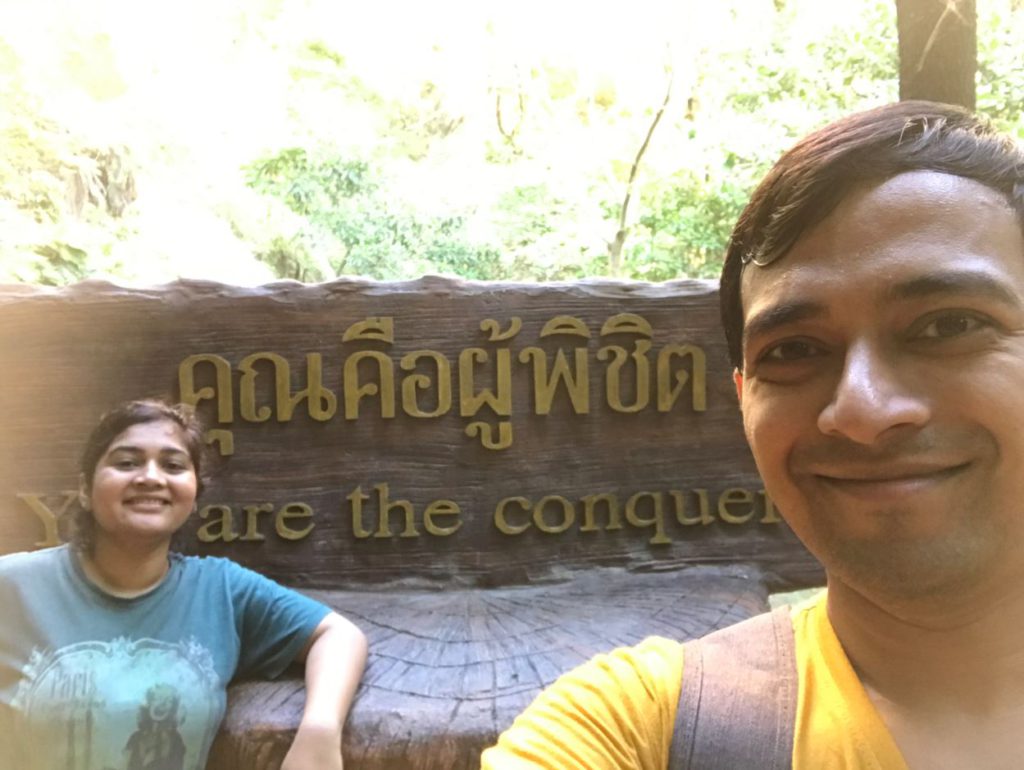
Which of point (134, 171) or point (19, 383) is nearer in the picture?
point (19, 383)

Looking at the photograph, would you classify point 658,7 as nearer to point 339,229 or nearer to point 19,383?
point 339,229

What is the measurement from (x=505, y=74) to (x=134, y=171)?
233 centimetres

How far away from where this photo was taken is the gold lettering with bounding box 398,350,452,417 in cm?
193

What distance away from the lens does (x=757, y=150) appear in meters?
3.63

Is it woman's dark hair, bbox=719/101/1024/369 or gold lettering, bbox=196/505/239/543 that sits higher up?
woman's dark hair, bbox=719/101/1024/369

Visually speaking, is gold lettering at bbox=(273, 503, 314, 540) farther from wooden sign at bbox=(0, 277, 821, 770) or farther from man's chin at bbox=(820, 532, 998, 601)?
man's chin at bbox=(820, 532, 998, 601)

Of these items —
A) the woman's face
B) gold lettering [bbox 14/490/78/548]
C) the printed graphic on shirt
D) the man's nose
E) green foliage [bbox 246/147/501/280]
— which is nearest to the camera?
the man's nose

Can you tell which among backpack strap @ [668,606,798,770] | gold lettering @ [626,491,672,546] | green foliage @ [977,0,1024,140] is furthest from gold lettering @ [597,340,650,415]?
green foliage @ [977,0,1024,140]

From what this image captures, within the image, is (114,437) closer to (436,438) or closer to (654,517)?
(436,438)

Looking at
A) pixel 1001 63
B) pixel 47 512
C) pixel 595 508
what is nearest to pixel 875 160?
pixel 595 508

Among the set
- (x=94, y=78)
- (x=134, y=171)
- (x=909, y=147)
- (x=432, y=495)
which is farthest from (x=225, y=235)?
(x=909, y=147)

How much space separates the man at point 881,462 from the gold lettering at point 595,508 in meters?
1.21

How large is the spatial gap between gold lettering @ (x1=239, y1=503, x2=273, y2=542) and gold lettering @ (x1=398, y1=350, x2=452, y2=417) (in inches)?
15.5

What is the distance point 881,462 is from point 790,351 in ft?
0.39
